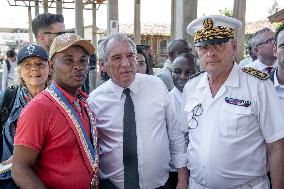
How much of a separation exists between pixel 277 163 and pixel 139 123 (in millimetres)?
1058

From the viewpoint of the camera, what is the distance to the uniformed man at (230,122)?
237 centimetres

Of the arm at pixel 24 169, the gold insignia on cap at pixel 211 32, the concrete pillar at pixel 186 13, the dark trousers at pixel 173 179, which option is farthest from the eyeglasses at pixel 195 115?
the concrete pillar at pixel 186 13

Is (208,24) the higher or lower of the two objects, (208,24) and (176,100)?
the higher

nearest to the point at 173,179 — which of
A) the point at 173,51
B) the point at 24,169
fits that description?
the point at 24,169

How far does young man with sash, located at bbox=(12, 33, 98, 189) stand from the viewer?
205 centimetres

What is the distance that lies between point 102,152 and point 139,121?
40 cm

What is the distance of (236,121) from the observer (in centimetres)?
241

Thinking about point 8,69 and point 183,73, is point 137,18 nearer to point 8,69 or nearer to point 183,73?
point 8,69

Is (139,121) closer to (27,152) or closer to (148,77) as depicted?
(148,77)

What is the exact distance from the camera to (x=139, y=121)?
2.73 meters

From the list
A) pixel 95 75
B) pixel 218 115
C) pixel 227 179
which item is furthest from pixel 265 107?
pixel 95 75

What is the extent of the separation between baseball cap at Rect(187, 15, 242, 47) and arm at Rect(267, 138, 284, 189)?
830 millimetres

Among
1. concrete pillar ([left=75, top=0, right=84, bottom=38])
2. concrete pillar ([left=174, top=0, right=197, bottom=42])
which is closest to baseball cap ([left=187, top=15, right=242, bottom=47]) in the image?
concrete pillar ([left=174, top=0, right=197, bottom=42])

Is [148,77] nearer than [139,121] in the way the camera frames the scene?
No
